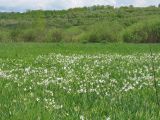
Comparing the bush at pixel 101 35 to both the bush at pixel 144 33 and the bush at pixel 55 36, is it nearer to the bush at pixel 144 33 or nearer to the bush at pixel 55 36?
the bush at pixel 144 33

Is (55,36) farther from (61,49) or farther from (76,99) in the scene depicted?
(76,99)

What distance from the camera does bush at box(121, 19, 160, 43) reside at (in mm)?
53875

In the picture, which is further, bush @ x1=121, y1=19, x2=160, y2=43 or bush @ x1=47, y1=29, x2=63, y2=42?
bush @ x1=47, y1=29, x2=63, y2=42

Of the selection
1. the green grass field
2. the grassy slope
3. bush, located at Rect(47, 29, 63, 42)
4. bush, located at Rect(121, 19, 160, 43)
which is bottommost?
bush, located at Rect(47, 29, 63, 42)

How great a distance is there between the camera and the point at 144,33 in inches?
2178

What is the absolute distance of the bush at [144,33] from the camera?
5388 centimetres

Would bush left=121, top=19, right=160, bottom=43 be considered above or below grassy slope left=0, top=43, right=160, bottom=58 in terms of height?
below

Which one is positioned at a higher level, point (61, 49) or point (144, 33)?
point (61, 49)

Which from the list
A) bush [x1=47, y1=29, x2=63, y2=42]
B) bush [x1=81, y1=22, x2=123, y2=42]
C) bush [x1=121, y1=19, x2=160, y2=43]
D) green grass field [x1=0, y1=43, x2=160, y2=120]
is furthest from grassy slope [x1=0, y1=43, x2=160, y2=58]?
bush [x1=47, y1=29, x2=63, y2=42]

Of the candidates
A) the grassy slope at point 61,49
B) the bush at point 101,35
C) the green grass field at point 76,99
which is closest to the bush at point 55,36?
the bush at point 101,35

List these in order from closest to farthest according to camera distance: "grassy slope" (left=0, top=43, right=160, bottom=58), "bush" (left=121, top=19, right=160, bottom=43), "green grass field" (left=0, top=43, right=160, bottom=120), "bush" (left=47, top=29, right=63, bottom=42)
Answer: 1. "green grass field" (left=0, top=43, right=160, bottom=120)
2. "grassy slope" (left=0, top=43, right=160, bottom=58)
3. "bush" (left=121, top=19, right=160, bottom=43)
4. "bush" (left=47, top=29, right=63, bottom=42)

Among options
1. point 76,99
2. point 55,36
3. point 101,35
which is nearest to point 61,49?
point 76,99

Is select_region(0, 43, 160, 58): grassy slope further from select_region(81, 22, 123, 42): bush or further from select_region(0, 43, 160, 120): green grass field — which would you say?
select_region(81, 22, 123, 42): bush

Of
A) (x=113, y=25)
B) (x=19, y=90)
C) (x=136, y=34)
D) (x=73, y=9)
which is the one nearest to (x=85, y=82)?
(x=19, y=90)
